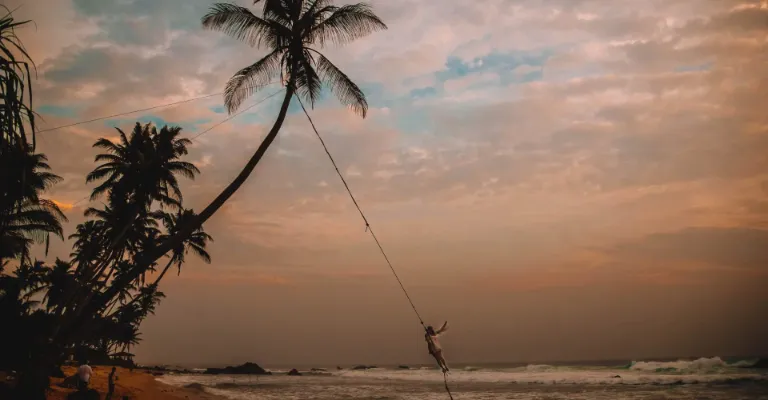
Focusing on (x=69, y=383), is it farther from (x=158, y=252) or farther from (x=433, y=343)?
(x=433, y=343)

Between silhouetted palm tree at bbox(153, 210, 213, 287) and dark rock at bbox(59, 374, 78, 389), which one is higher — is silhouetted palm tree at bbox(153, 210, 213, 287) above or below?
above

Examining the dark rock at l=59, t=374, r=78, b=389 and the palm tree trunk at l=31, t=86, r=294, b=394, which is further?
the dark rock at l=59, t=374, r=78, b=389

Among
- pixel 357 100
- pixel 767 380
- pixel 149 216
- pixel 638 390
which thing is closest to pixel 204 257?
pixel 149 216

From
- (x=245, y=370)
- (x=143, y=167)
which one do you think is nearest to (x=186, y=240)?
(x=143, y=167)

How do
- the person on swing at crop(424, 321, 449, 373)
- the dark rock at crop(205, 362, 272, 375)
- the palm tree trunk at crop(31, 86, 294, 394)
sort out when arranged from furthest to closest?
1. the dark rock at crop(205, 362, 272, 375)
2. the person on swing at crop(424, 321, 449, 373)
3. the palm tree trunk at crop(31, 86, 294, 394)

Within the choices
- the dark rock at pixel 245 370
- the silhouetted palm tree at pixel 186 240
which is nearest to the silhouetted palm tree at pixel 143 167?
the silhouetted palm tree at pixel 186 240

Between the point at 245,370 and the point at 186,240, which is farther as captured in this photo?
the point at 245,370

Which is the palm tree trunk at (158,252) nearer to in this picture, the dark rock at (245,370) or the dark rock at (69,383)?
the dark rock at (69,383)

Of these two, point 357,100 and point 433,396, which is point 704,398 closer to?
point 433,396

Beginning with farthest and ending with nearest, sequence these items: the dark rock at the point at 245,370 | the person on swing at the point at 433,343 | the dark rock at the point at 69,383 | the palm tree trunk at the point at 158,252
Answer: the dark rock at the point at 245,370, the dark rock at the point at 69,383, the person on swing at the point at 433,343, the palm tree trunk at the point at 158,252

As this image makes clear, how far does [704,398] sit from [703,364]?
82.6 ft

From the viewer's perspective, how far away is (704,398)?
78.8ft

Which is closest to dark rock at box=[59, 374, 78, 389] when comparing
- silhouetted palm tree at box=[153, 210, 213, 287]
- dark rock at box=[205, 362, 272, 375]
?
silhouetted palm tree at box=[153, 210, 213, 287]

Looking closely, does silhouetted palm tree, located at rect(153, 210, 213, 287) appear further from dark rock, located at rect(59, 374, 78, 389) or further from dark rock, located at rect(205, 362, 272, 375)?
dark rock, located at rect(205, 362, 272, 375)
